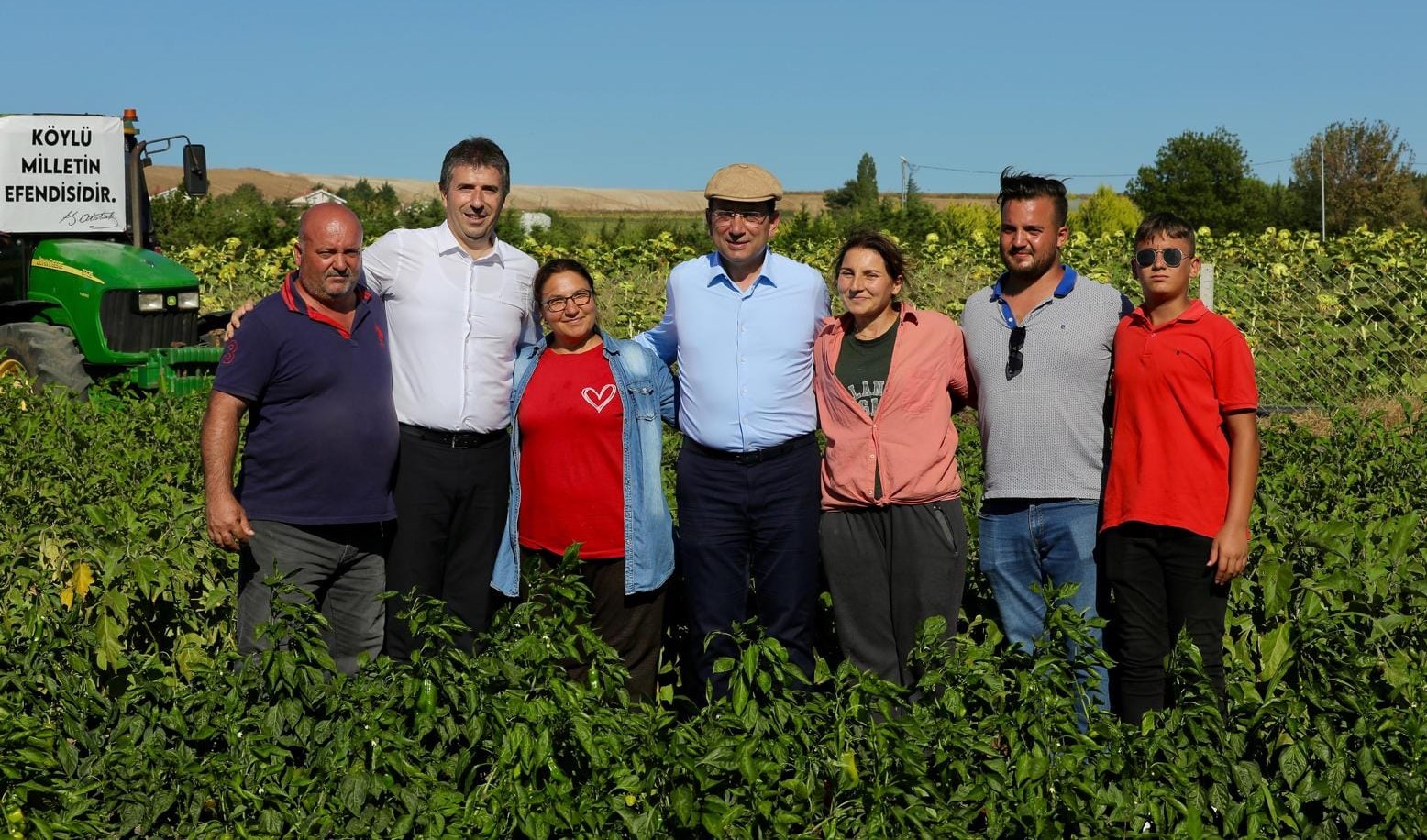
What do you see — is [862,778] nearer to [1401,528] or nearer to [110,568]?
[1401,528]

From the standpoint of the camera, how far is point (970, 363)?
150 inches

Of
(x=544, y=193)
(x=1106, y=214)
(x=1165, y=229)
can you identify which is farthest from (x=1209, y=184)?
(x=544, y=193)

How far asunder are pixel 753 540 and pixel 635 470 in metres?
0.39

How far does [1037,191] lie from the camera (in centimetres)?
368

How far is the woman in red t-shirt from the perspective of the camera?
3881mm

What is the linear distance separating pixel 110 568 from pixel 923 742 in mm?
2594

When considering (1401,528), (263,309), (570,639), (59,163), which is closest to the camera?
(570,639)

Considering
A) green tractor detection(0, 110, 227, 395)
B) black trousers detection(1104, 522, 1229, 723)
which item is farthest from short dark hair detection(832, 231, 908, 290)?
green tractor detection(0, 110, 227, 395)

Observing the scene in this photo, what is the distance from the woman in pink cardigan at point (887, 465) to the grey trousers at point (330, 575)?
1.30 metres

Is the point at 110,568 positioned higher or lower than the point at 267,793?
higher

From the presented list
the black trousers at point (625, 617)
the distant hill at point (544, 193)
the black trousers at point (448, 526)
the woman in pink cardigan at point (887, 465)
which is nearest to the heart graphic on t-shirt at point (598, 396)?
the black trousers at point (448, 526)

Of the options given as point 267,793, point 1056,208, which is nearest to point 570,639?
point 267,793

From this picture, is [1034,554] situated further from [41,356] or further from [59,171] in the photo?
[59,171]

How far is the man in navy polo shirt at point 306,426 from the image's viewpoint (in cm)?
363
